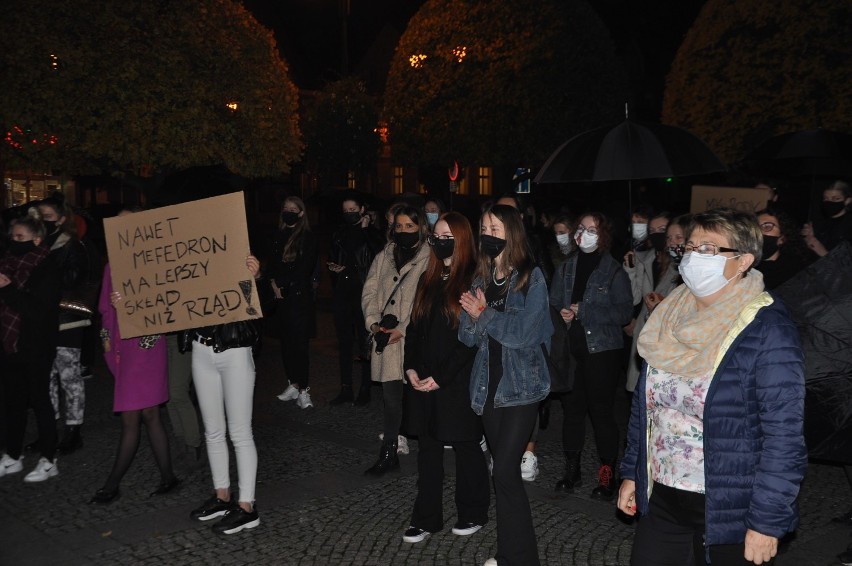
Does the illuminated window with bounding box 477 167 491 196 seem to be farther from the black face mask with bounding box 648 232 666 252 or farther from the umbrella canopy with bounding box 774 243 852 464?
the umbrella canopy with bounding box 774 243 852 464

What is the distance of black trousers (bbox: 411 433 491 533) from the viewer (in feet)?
17.8

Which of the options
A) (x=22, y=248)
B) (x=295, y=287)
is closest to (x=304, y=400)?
(x=295, y=287)

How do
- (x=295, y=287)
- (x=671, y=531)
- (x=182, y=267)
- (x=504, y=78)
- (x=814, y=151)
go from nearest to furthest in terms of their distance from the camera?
(x=671, y=531)
(x=182, y=267)
(x=295, y=287)
(x=814, y=151)
(x=504, y=78)

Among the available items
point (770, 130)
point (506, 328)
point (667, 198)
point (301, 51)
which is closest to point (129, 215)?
point (506, 328)

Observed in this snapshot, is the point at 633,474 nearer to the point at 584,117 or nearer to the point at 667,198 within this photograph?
the point at 584,117

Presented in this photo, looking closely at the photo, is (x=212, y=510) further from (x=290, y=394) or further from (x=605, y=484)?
(x=290, y=394)

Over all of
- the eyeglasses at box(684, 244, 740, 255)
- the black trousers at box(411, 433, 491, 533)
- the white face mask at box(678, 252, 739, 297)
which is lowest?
the black trousers at box(411, 433, 491, 533)

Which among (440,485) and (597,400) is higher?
(597,400)

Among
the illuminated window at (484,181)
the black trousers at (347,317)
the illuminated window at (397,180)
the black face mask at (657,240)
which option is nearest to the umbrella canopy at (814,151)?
the black face mask at (657,240)

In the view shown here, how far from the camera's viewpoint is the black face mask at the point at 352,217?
9055 mm

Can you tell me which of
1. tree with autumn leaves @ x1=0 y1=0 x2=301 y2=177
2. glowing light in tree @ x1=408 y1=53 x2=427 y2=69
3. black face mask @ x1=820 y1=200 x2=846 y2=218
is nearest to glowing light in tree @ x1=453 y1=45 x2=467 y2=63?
glowing light in tree @ x1=408 y1=53 x2=427 y2=69

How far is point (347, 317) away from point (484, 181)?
35.1 m

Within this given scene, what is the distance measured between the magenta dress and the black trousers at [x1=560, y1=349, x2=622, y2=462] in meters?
2.91

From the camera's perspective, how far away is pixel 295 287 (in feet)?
30.3
